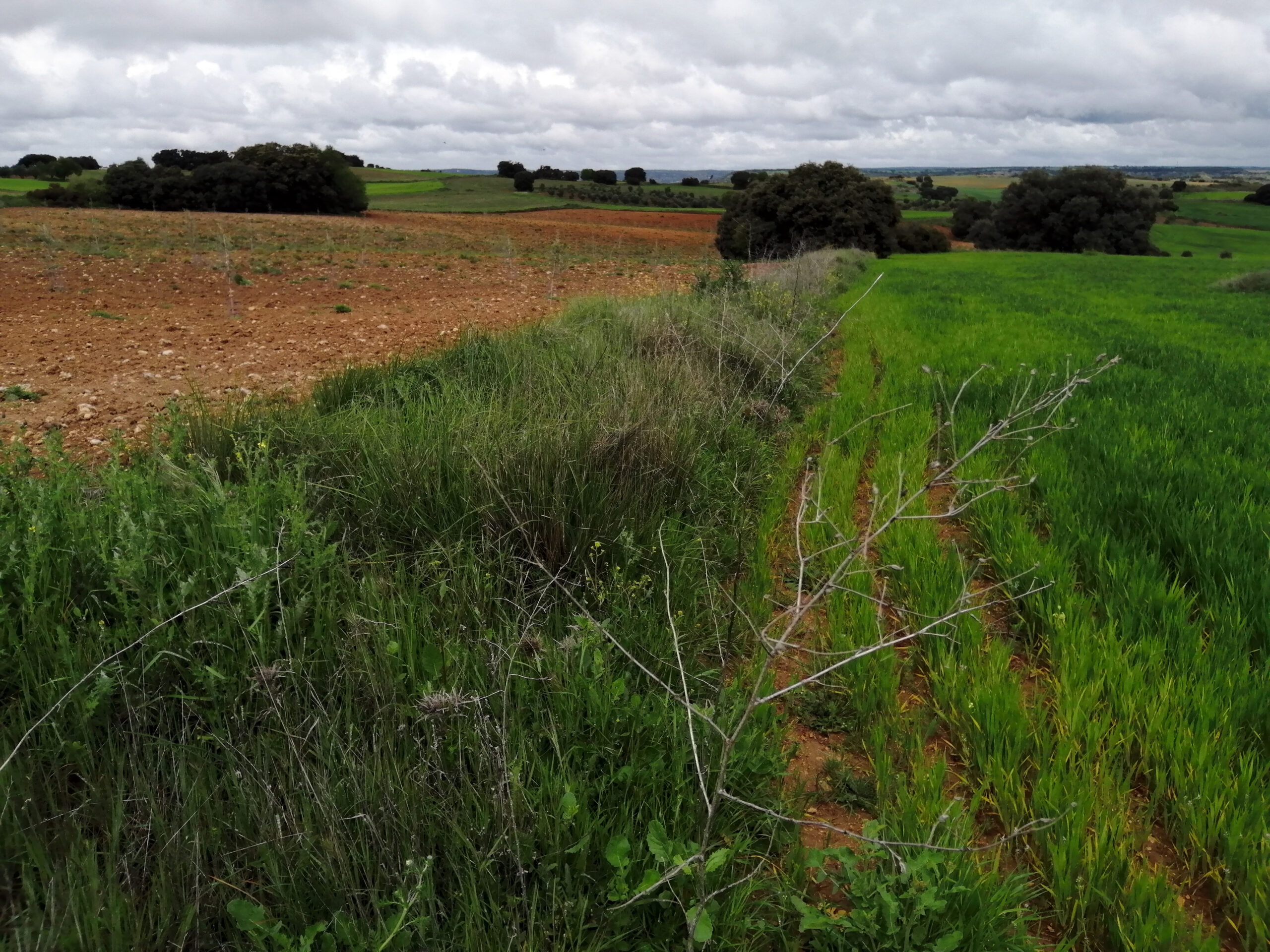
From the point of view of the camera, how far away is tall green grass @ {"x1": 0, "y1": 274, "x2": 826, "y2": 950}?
64.6 inches

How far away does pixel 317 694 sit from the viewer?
2217 mm

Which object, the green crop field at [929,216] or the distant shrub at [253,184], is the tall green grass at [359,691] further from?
the green crop field at [929,216]

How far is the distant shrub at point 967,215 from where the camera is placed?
63969 millimetres

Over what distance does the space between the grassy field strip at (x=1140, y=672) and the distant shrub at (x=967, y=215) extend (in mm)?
66955

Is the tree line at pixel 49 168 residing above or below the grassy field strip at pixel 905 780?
above

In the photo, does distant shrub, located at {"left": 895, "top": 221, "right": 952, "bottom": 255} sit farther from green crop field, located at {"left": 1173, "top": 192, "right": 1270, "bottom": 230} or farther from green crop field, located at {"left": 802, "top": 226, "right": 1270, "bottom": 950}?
green crop field, located at {"left": 802, "top": 226, "right": 1270, "bottom": 950}

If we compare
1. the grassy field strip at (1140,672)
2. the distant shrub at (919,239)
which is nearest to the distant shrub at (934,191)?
the distant shrub at (919,239)

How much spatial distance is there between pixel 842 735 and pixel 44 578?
9.40ft

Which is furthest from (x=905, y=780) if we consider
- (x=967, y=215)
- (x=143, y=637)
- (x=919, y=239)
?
(x=967, y=215)

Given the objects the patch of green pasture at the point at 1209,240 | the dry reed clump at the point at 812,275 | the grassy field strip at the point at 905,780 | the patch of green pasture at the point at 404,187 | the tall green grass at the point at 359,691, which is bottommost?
the grassy field strip at the point at 905,780

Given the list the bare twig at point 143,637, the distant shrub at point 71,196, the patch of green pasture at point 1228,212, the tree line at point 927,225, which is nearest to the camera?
the bare twig at point 143,637

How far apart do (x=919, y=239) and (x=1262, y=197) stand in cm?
5837

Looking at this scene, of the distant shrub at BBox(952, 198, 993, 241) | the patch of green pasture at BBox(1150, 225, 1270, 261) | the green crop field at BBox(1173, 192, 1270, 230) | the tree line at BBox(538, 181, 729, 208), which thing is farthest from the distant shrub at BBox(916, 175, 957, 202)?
the tree line at BBox(538, 181, 729, 208)

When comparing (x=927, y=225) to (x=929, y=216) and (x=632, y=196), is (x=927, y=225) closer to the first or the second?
(x=929, y=216)
